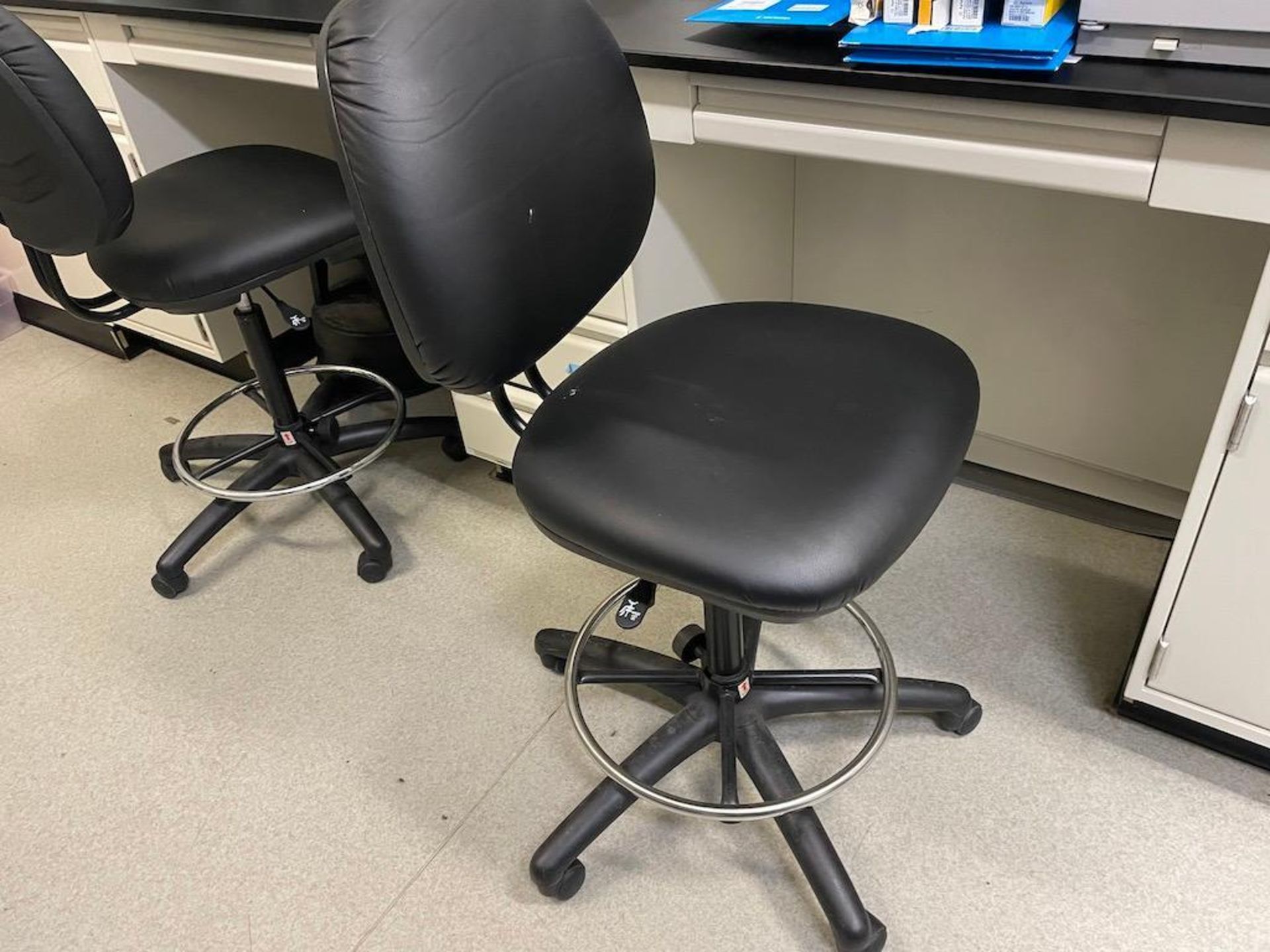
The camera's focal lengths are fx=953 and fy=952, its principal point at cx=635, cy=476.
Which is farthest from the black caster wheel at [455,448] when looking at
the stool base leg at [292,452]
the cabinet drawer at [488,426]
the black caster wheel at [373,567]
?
the black caster wheel at [373,567]

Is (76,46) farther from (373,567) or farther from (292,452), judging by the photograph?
(373,567)

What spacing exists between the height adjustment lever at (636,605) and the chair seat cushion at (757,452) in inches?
5.0

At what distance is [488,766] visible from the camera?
134 cm

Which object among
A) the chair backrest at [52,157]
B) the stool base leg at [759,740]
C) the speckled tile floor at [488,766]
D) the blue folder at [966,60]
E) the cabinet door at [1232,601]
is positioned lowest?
the speckled tile floor at [488,766]

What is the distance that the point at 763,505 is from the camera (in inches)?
34.4

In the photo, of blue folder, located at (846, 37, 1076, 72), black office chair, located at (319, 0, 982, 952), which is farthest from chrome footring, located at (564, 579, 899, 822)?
blue folder, located at (846, 37, 1076, 72)

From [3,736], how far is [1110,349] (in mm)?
1805

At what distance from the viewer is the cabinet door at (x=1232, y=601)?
0.99 m

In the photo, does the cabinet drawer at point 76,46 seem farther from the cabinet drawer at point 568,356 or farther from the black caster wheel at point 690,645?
the black caster wheel at point 690,645

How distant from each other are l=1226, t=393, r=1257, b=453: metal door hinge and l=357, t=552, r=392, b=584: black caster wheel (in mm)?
1255

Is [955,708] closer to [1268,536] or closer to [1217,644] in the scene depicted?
[1217,644]

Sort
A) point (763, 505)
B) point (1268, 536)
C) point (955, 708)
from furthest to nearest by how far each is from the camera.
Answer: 1. point (955, 708)
2. point (1268, 536)
3. point (763, 505)

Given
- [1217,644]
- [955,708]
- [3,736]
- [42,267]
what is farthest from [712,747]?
[42,267]

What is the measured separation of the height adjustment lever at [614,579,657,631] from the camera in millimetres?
1028
